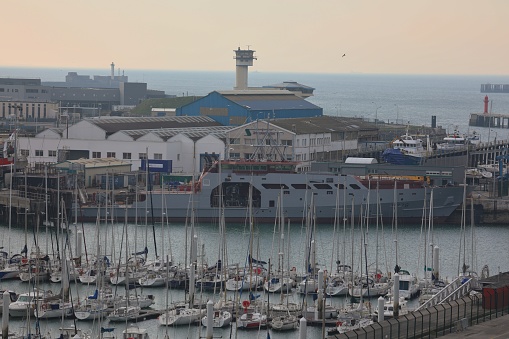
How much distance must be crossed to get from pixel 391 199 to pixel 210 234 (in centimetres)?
961

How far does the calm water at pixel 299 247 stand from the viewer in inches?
1743

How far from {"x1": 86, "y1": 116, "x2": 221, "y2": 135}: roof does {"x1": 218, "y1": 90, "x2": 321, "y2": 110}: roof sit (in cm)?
314

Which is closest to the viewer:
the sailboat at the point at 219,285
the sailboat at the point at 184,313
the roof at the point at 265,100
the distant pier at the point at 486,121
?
the sailboat at the point at 184,313

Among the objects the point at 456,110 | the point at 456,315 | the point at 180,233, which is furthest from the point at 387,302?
the point at 456,110

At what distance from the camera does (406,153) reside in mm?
→ 79062

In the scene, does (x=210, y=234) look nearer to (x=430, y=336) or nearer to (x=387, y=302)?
(x=387, y=302)

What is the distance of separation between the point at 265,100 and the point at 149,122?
1068 cm

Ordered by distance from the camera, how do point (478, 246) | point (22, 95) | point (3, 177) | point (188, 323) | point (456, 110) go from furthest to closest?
1. point (456, 110)
2. point (22, 95)
3. point (3, 177)
4. point (478, 246)
5. point (188, 323)

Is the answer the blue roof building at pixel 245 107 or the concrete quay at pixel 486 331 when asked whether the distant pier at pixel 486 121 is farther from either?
the concrete quay at pixel 486 331

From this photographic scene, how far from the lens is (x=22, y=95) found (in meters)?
127

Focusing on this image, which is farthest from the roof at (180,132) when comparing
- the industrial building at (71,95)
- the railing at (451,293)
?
the railing at (451,293)

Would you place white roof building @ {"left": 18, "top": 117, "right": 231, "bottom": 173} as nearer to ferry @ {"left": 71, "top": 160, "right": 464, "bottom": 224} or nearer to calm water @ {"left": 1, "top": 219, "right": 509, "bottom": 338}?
ferry @ {"left": 71, "top": 160, "right": 464, "bottom": 224}

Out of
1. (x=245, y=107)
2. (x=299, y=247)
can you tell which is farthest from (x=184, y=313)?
(x=245, y=107)

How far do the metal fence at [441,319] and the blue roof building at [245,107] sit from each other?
53944 mm
